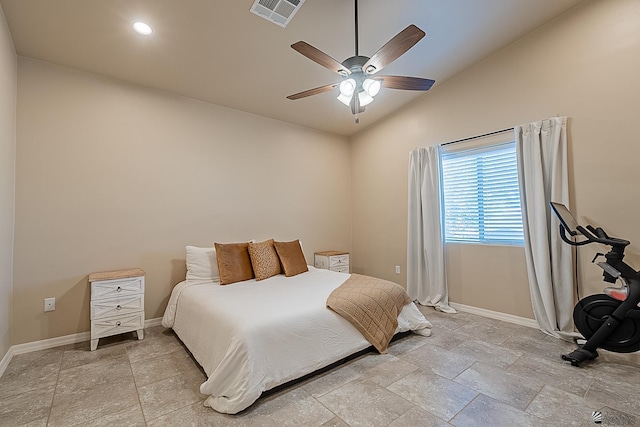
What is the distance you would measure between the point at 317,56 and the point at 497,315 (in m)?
3.48

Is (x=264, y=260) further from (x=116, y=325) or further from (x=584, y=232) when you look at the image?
(x=584, y=232)

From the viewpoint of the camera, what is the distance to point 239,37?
275 centimetres

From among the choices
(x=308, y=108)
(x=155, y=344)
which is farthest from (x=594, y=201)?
(x=155, y=344)

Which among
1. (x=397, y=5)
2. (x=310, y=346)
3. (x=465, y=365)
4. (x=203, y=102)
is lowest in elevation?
(x=465, y=365)

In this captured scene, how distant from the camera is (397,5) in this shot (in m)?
2.63

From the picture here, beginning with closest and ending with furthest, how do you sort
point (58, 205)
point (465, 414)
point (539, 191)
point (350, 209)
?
point (465, 414)
point (58, 205)
point (539, 191)
point (350, 209)

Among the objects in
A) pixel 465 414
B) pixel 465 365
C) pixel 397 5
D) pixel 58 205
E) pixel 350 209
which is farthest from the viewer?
pixel 350 209

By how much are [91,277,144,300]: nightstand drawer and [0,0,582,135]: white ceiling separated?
2186 millimetres

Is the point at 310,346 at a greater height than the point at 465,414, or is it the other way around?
the point at 310,346

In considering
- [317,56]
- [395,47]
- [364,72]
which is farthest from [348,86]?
[395,47]

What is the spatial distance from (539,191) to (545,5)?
183 cm

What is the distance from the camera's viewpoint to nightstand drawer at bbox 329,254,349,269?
453cm

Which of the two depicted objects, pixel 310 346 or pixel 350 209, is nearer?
pixel 310 346

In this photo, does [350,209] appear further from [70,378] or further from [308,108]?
[70,378]
